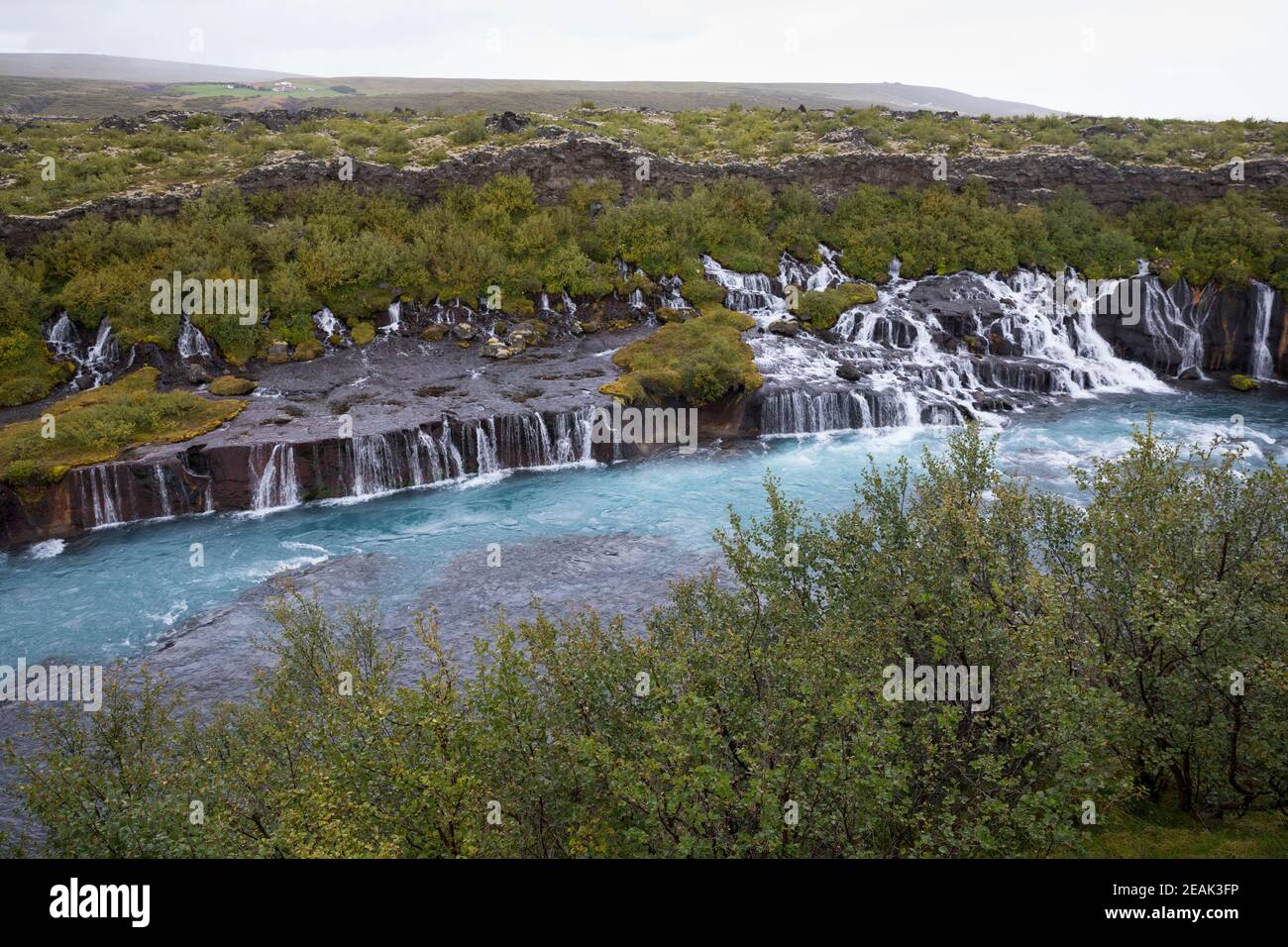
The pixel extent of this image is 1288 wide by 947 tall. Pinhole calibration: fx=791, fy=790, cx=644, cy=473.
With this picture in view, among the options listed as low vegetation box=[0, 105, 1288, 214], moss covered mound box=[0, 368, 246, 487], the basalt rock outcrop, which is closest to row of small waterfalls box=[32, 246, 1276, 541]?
moss covered mound box=[0, 368, 246, 487]

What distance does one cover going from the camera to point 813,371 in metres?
48.1

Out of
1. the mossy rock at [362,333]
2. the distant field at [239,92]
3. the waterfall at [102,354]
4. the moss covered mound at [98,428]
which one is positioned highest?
the distant field at [239,92]

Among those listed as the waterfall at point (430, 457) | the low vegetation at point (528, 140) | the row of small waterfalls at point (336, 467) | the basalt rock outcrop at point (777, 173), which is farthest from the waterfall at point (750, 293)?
the waterfall at point (430, 457)

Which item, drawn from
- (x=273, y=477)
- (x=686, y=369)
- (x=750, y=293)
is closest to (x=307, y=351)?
(x=273, y=477)

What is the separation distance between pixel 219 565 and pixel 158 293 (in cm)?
2440

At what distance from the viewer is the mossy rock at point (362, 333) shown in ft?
167

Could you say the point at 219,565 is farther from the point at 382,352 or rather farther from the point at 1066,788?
the point at 1066,788

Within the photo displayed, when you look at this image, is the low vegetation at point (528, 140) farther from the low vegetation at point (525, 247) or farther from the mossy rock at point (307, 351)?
the mossy rock at point (307, 351)

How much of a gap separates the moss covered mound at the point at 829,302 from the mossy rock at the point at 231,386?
3576 centimetres

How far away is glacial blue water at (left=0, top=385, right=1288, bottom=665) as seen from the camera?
2931cm

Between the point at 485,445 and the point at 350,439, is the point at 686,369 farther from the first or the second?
the point at 350,439

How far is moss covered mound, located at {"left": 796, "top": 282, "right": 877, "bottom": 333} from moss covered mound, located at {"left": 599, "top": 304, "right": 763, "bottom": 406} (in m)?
8.04
